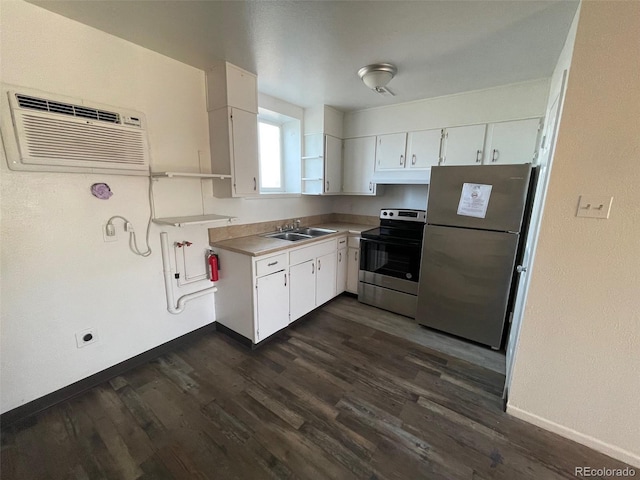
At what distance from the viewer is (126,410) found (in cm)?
168

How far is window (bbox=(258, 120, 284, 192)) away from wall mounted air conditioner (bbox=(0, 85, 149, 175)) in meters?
1.38

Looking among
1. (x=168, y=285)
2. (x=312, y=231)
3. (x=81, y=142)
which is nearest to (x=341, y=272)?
(x=312, y=231)

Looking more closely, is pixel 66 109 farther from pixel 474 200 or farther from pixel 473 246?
pixel 473 246

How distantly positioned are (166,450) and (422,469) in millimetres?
1388

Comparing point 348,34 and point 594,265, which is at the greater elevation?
point 348,34

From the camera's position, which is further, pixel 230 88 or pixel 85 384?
pixel 230 88

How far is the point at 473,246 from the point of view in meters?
2.31

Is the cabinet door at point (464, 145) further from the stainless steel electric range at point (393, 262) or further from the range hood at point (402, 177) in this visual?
the stainless steel electric range at point (393, 262)

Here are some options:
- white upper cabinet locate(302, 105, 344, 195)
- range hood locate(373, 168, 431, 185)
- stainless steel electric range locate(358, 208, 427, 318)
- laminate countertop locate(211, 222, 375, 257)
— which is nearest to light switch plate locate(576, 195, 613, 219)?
stainless steel electric range locate(358, 208, 427, 318)

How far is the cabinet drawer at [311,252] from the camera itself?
2.52 m

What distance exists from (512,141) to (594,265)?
1.65 meters

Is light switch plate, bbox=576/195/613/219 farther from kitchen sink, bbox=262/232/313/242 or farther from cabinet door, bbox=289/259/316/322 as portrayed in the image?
kitchen sink, bbox=262/232/313/242

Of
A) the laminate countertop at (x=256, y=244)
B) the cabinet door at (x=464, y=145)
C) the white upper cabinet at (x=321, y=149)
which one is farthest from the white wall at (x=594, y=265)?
the white upper cabinet at (x=321, y=149)

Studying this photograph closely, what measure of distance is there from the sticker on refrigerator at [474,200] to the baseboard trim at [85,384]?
272cm
